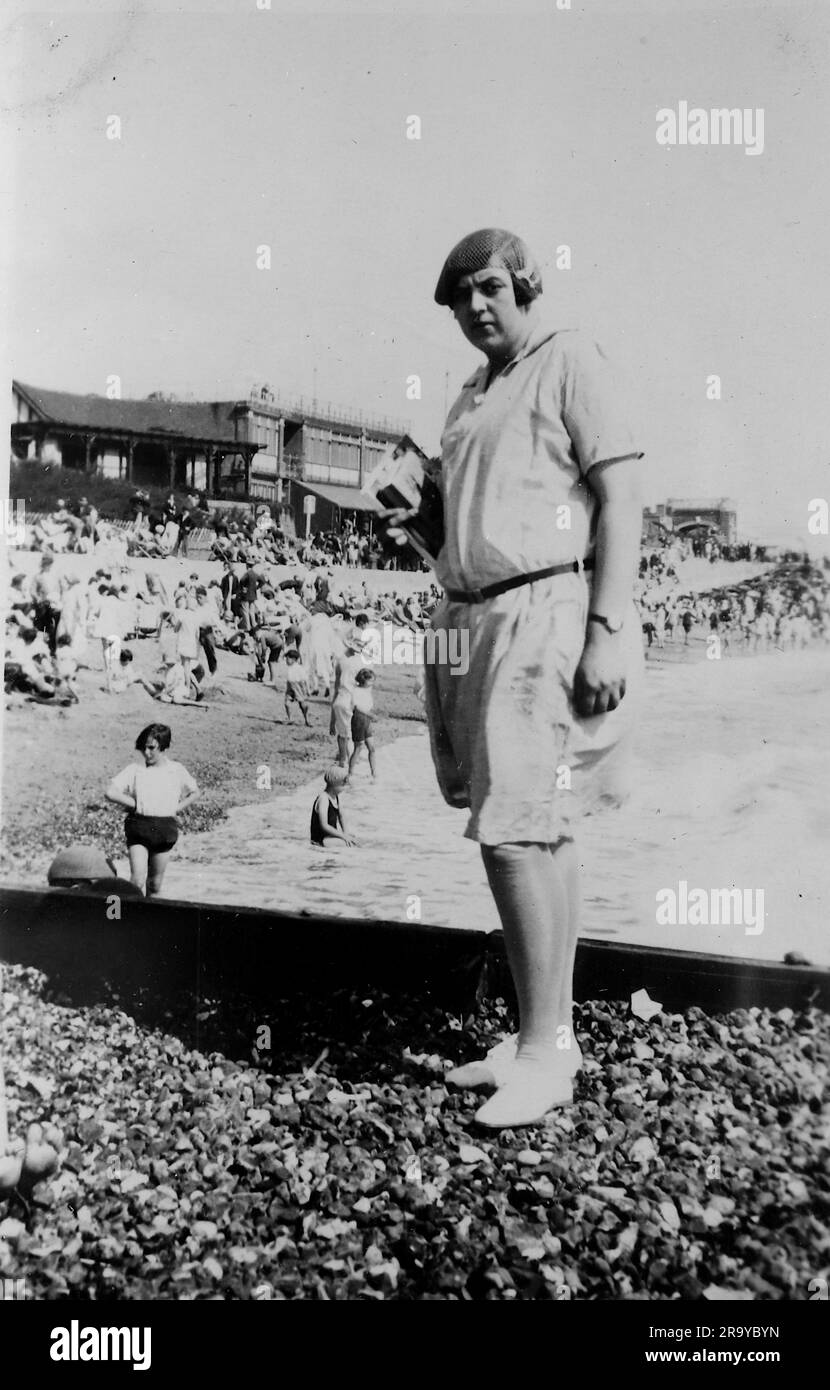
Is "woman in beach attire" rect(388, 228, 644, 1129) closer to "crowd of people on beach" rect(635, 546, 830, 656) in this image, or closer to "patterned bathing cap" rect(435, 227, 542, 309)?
"patterned bathing cap" rect(435, 227, 542, 309)

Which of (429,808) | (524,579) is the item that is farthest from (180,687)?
(524,579)

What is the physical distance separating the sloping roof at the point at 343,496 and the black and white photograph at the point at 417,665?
0.04 meters

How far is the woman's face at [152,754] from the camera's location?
11.1 feet

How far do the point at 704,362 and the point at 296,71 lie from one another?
54.2 inches

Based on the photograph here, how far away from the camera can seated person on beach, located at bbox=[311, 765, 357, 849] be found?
3.27m

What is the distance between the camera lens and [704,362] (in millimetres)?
3086

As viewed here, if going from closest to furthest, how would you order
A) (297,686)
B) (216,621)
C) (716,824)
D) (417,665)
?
(716,824), (417,665), (297,686), (216,621)

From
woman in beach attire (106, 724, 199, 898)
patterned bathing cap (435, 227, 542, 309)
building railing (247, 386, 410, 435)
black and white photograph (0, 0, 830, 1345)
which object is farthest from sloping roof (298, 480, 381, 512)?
woman in beach attire (106, 724, 199, 898)

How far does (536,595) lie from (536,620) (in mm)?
64

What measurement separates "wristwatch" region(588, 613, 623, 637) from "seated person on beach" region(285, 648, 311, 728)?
35.5 inches

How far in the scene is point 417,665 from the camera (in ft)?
10.6

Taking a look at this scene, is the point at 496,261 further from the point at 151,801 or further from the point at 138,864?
the point at 138,864
